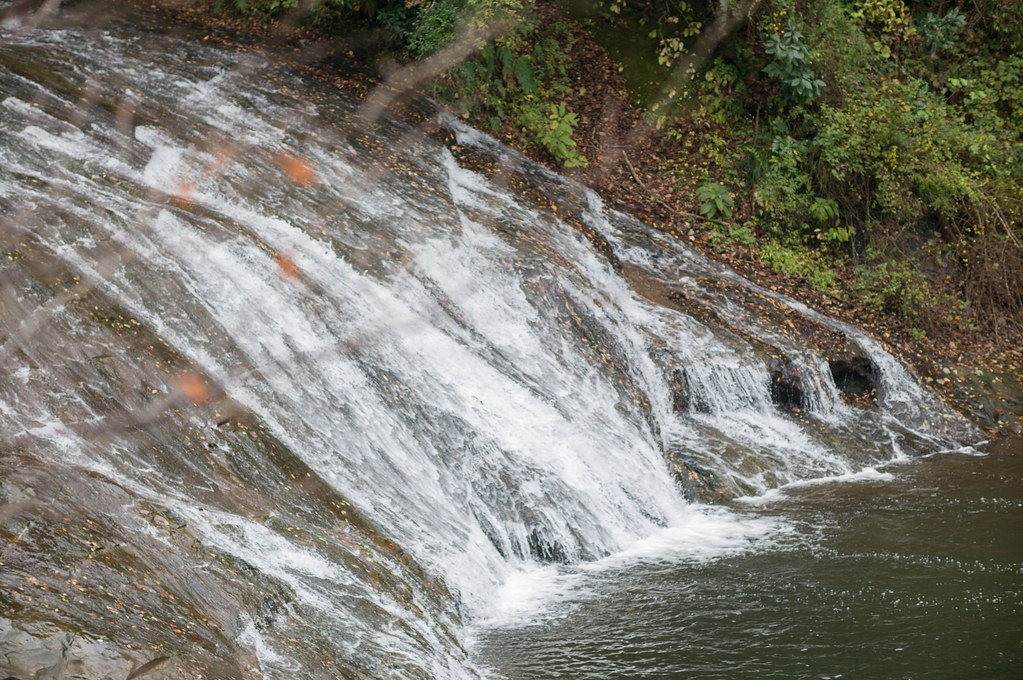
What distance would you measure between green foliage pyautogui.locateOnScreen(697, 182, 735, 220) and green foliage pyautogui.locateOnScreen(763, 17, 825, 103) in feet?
6.17

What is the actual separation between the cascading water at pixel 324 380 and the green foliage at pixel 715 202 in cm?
133

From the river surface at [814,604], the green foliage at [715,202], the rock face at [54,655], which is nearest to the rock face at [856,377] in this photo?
the river surface at [814,604]

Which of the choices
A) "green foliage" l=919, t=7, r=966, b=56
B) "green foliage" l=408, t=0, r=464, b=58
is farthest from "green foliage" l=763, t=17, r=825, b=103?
"green foliage" l=408, t=0, r=464, b=58

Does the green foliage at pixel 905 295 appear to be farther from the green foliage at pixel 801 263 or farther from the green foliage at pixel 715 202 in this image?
the green foliage at pixel 715 202

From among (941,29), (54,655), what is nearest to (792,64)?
(941,29)

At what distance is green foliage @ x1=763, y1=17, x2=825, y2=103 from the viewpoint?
13289 millimetres

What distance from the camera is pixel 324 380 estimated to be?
26.1ft

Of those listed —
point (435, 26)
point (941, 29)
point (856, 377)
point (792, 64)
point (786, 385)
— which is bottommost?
point (786, 385)

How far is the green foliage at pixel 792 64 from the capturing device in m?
13.3

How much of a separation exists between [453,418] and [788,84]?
834 cm

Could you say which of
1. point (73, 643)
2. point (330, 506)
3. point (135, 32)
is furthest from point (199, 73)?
point (73, 643)

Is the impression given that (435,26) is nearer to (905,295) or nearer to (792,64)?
(792,64)

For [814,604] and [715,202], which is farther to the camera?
[715,202]

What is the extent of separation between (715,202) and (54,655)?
11033 mm
